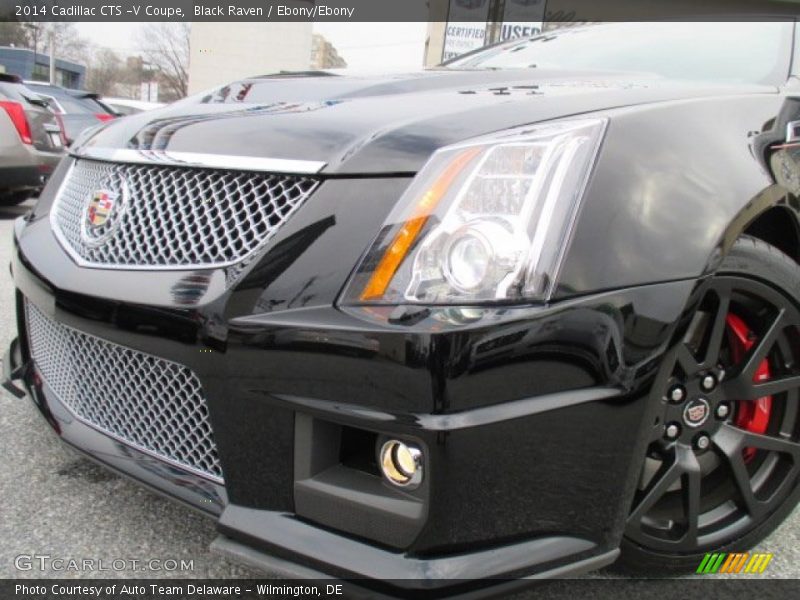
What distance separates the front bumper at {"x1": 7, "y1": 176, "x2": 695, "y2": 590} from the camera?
123 cm

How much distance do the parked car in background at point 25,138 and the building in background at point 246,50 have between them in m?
30.9

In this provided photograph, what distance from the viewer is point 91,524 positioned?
6.07 feet

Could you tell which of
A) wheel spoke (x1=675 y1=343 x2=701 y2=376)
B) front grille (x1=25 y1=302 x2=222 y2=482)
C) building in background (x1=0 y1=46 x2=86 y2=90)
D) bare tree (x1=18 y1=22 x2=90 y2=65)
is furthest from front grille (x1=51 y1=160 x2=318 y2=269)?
bare tree (x1=18 y1=22 x2=90 y2=65)

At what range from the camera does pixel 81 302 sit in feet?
5.33

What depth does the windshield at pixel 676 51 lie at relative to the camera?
7.36 ft

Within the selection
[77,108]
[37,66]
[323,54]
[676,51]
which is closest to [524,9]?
[77,108]

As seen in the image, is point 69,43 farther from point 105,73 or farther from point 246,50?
point 246,50

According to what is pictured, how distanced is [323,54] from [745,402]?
47.3 metres

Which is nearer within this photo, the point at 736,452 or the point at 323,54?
the point at 736,452

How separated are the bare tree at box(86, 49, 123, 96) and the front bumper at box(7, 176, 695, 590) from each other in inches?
2490

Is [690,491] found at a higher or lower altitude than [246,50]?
higher

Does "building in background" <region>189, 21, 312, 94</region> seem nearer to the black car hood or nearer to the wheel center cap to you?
the black car hood

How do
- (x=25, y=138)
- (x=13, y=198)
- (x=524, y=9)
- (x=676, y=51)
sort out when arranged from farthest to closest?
(x=524, y=9) < (x=13, y=198) < (x=25, y=138) < (x=676, y=51)

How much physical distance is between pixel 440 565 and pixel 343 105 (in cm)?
109
